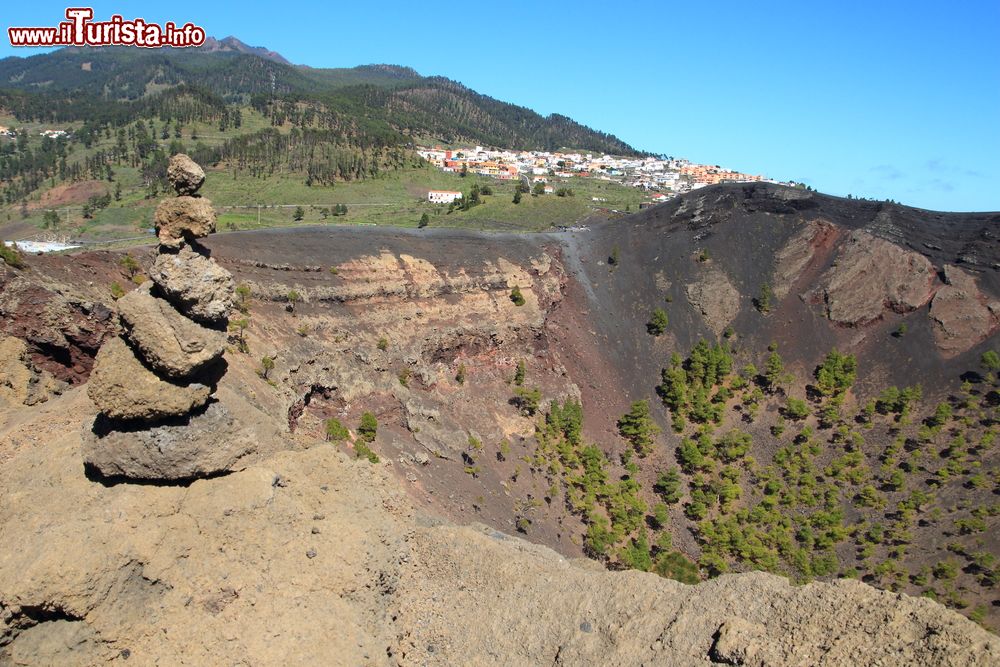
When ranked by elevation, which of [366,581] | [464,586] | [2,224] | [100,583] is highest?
[100,583]

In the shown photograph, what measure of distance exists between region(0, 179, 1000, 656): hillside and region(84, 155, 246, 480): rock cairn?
10597mm

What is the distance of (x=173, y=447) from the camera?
13727 millimetres

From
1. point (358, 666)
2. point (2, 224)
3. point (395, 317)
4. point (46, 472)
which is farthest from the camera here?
point (2, 224)

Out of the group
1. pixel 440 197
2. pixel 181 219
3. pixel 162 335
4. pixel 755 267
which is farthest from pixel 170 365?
pixel 440 197

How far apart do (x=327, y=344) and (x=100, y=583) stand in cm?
2569

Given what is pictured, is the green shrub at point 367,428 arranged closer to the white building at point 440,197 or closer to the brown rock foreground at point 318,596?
the brown rock foreground at point 318,596

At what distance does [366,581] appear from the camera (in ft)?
48.7

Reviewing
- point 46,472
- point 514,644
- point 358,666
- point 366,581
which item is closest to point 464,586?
point 514,644

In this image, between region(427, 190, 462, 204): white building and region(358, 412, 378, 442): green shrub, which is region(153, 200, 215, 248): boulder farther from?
region(427, 190, 462, 204): white building

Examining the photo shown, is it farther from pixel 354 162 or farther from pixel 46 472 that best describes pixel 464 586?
pixel 354 162

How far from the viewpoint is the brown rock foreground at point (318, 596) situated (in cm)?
1199

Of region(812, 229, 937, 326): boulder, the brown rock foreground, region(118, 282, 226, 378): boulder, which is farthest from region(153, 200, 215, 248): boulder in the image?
region(812, 229, 937, 326): boulder

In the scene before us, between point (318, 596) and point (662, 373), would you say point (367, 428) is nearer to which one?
point (318, 596)

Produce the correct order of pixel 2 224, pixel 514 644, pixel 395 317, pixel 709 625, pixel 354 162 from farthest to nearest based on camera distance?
pixel 354 162
pixel 2 224
pixel 395 317
pixel 514 644
pixel 709 625
